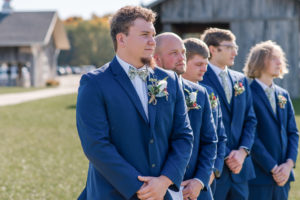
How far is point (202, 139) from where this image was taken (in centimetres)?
357

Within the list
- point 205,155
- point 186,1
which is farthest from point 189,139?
point 186,1

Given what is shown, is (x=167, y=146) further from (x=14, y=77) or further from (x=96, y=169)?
(x=14, y=77)

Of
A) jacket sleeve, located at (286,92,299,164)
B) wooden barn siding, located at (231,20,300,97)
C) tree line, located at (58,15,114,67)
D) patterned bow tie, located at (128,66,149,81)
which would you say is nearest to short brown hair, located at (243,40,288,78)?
jacket sleeve, located at (286,92,299,164)

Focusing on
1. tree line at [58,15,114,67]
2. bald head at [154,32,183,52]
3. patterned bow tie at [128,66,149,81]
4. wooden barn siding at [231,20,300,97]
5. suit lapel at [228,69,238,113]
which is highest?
bald head at [154,32,183,52]

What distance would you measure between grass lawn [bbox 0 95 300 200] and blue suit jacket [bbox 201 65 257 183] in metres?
2.65

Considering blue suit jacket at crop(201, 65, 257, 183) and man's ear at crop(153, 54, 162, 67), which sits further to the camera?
blue suit jacket at crop(201, 65, 257, 183)

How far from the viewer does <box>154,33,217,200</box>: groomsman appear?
3488 mm

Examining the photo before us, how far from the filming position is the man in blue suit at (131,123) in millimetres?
2893

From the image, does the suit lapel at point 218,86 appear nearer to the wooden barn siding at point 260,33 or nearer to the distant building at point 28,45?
the wooden barn siding at point 260,33

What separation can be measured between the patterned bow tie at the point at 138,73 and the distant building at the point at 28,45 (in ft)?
121

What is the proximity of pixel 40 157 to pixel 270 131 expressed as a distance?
6179mm

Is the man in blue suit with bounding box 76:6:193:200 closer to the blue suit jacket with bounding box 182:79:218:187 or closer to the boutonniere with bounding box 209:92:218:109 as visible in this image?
the blue suit jacket with bounding box 182:79:218:187

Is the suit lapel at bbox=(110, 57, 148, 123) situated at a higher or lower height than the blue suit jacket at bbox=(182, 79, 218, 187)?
higher

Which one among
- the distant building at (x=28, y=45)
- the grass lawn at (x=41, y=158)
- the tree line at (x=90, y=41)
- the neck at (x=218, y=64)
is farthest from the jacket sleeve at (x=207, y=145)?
the tree line at (x=90, y=41)
